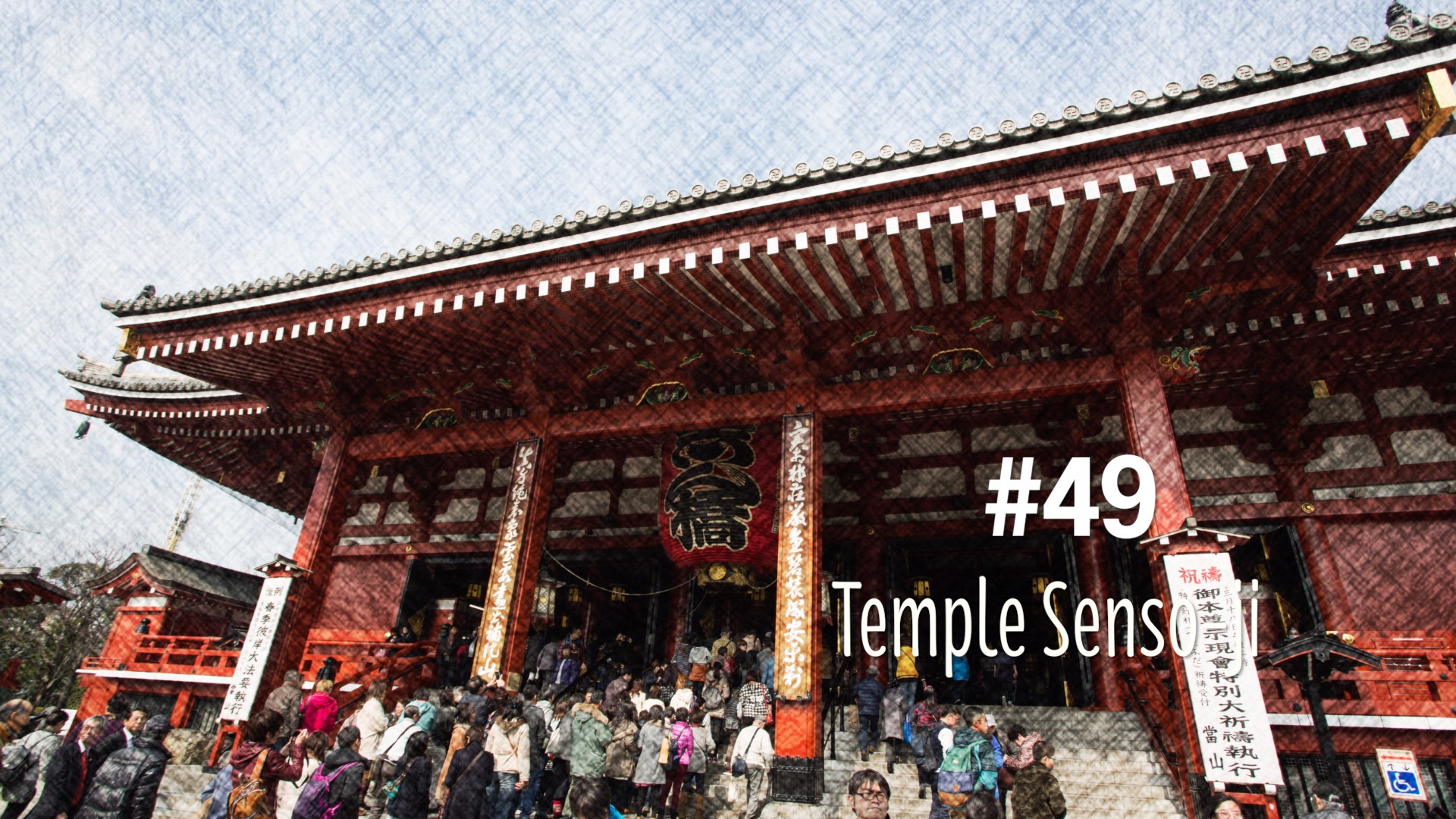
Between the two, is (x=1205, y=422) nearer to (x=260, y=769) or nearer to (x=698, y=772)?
(x=698, y=772)

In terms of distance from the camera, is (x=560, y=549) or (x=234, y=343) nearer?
(x=234, y=343)

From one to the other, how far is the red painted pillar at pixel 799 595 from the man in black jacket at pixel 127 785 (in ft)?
17.4

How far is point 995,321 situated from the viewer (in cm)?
888

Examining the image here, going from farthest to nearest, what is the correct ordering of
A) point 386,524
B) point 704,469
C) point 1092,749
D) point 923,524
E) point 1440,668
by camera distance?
point 386,524
point 923,524
point 704,469
point 1092,749
point 1440,668

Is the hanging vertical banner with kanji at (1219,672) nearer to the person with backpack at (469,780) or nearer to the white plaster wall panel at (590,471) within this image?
the person with backpack at (469,780)

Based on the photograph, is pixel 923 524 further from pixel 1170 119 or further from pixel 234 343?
pixel 234 343

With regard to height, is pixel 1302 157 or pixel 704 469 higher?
pixel 1302 157

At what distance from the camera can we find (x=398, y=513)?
15.0 m

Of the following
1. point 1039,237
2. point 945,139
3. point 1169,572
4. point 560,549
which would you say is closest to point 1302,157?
point 1039,237

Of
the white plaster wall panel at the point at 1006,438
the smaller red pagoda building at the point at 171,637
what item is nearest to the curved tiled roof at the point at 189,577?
the smaller red pagoda building at the point at 171,637

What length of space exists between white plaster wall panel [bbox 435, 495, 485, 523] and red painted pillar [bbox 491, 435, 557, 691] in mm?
4235

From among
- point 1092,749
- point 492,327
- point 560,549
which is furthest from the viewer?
point 560,549

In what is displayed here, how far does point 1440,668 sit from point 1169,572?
11.2 ft

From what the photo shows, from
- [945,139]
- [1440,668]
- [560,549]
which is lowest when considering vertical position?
[1440,668]
